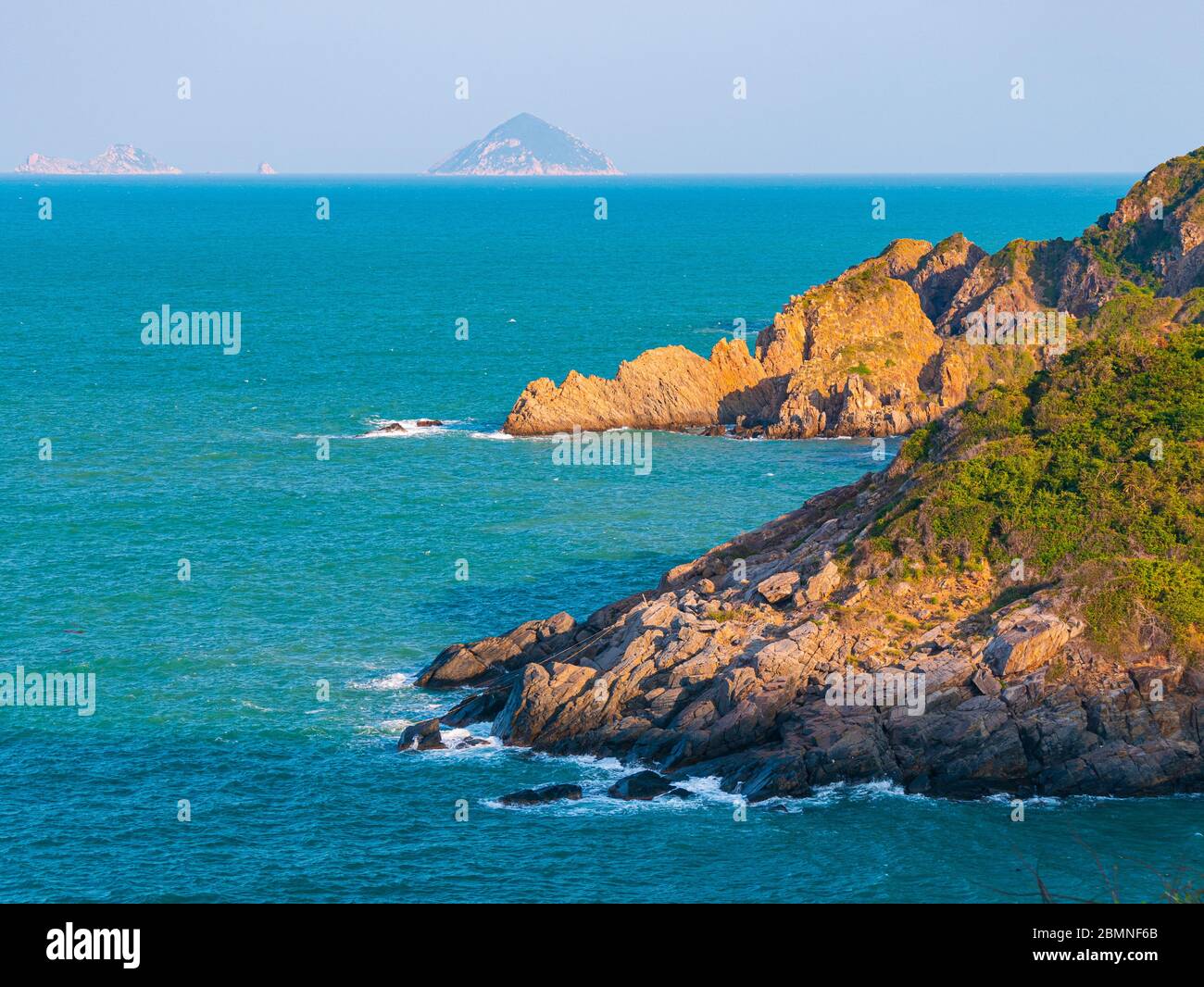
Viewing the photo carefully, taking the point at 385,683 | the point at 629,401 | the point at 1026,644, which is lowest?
the point at 385,683

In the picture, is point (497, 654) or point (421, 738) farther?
point (497, 654)

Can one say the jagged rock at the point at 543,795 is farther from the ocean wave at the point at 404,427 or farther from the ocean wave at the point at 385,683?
the ocean wave at the point at 404,427

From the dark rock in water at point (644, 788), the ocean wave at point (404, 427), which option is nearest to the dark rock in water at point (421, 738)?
the dark rock in water at point (644, 788)

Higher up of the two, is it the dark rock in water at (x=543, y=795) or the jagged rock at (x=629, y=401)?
the jagged rock at (x=629, y=401)

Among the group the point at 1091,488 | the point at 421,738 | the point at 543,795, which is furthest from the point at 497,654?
the point at 1091,488

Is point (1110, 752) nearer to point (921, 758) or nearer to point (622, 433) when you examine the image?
point (921, 758)

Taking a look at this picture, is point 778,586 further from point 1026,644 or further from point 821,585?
point 1026,644
